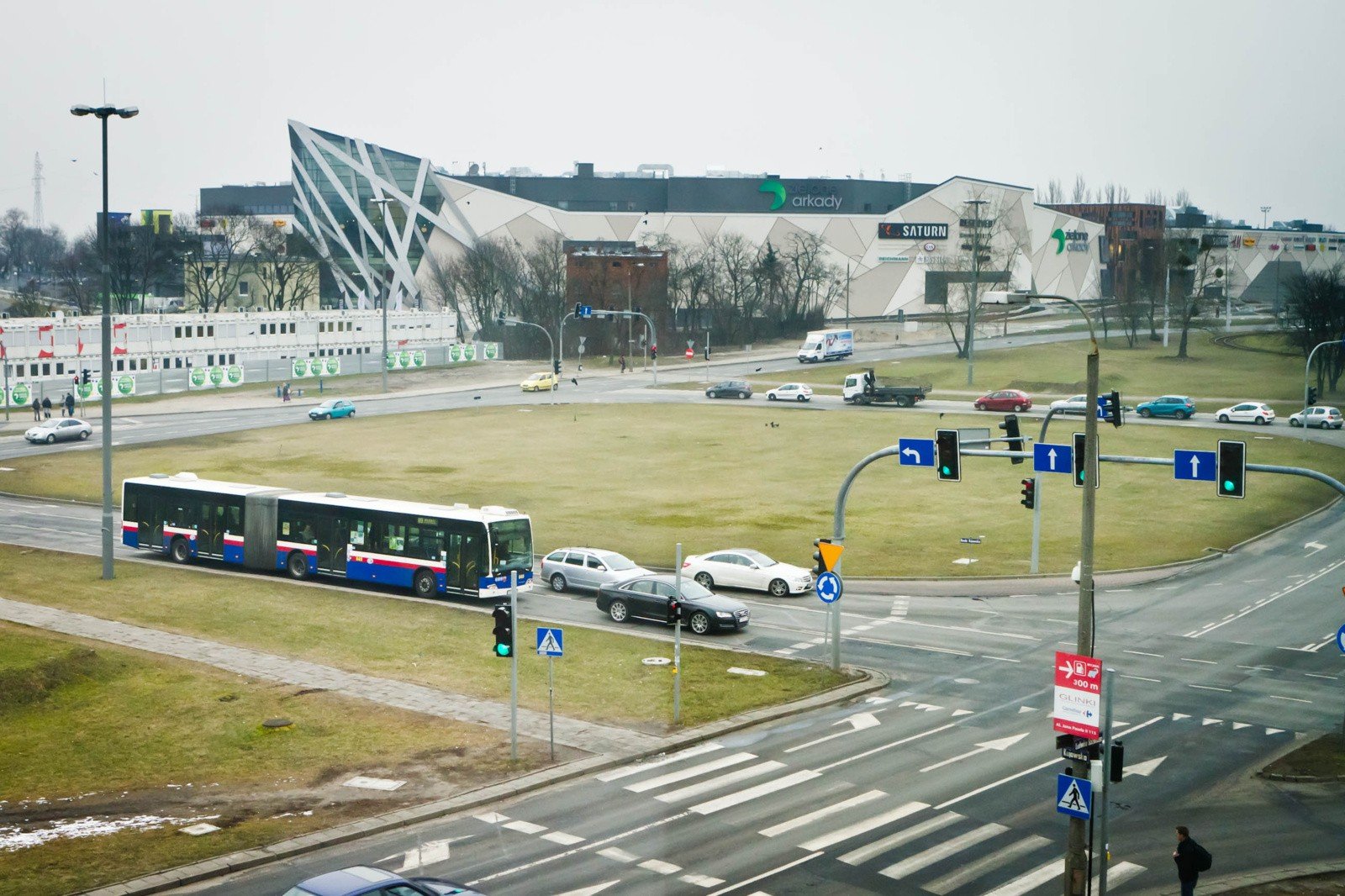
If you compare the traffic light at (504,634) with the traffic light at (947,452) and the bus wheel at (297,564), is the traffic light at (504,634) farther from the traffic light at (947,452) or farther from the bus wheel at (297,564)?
the bus wheel at (297,564)

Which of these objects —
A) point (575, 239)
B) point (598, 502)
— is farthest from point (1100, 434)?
point (575, 239)

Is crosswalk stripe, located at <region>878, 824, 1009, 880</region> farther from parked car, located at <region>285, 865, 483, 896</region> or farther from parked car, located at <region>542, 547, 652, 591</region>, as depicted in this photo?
parked car, located at <region>542, 547, 652, 591</region>

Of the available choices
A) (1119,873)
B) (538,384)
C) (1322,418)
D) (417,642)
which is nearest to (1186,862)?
(1119,873)

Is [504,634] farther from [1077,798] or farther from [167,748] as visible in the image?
[1077,798]

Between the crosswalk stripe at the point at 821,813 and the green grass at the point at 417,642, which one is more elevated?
the green grass at the point at 417,642

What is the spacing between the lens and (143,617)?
3409 centimetres

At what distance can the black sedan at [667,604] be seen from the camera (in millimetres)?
33750

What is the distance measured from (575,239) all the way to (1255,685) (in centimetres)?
14509

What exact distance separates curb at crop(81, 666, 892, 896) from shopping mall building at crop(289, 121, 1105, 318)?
5346 inches

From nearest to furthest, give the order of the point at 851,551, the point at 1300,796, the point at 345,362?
1. the point at 1300,796
2. the point at 851,551
3. the point at 345,362

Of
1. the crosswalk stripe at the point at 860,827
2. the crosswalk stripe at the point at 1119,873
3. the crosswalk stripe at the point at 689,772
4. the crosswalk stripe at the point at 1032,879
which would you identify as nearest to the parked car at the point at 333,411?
the crosswalk stripe at the point at 689,772

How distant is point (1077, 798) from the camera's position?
16828mm

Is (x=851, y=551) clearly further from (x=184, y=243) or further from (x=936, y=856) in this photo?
(x=184, y=243)

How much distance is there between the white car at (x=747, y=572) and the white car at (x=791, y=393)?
5542 centimetres
